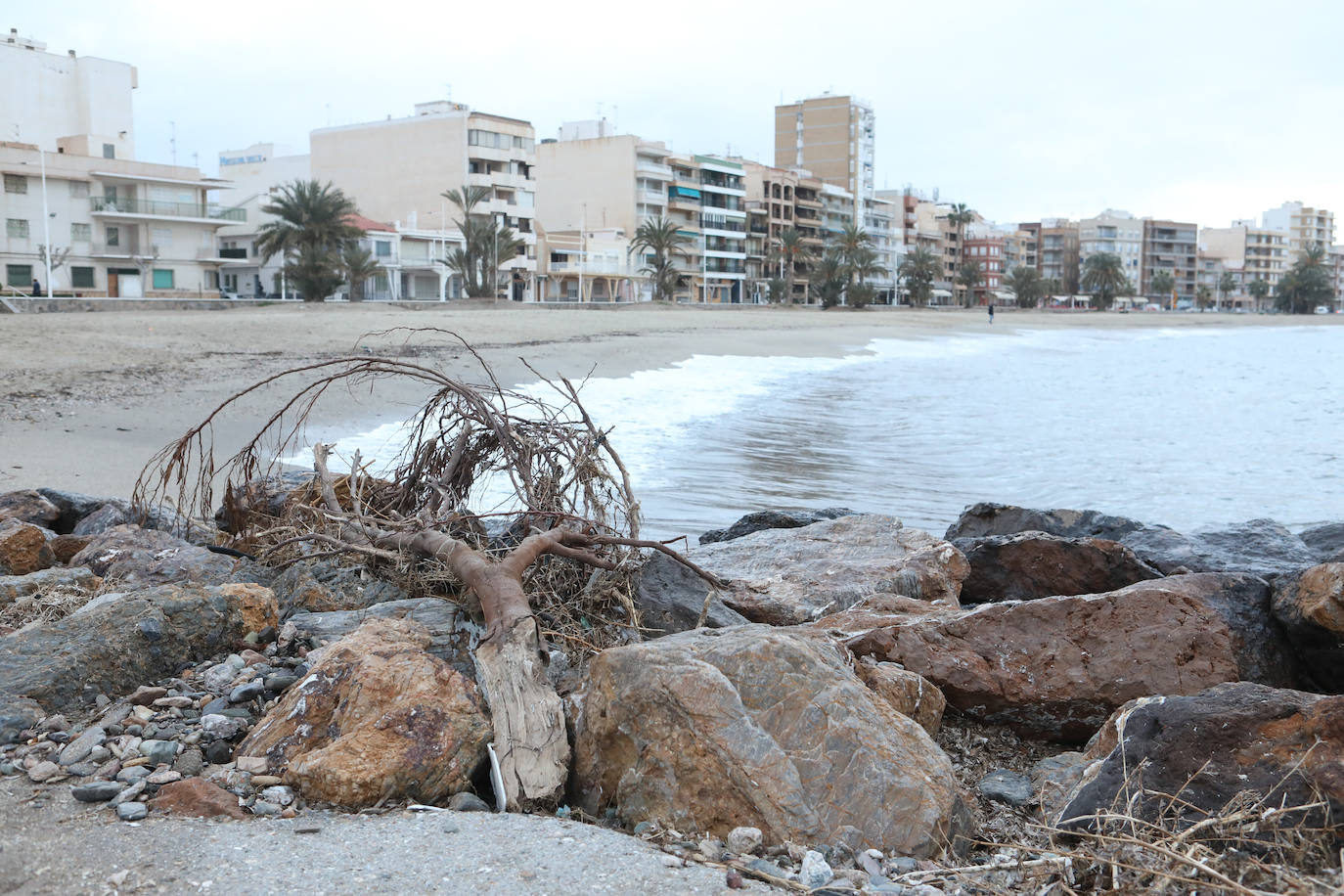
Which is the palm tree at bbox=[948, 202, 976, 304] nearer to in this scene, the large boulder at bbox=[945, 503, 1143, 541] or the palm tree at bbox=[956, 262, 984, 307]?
the palm tree at bbox=[956, 262, 984, 307]

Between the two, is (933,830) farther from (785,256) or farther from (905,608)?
(785,256)

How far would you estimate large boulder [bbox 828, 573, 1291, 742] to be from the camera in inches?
167

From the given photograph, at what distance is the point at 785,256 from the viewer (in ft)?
321

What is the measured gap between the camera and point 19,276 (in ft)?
159

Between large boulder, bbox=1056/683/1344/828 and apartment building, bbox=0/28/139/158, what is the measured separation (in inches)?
2434

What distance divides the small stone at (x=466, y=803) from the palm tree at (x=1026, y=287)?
123 meters

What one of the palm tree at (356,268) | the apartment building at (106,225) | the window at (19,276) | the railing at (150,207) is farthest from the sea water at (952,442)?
the railing at (150,207)

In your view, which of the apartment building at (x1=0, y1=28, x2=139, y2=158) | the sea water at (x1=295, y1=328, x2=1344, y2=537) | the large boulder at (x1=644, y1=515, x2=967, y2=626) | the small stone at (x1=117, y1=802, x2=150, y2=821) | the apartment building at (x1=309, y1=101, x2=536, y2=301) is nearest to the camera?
the small stone at (x1=117, y1=802, x2=150, y2=821)

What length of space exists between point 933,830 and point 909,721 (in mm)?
428

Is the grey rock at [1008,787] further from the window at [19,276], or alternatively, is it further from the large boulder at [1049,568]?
the window at [19,276]

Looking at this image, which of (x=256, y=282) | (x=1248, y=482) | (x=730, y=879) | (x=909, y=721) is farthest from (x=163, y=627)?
(x=256, y=282)

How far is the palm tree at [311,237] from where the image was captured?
49031mm

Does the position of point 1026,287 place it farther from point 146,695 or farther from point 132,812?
point 132,812

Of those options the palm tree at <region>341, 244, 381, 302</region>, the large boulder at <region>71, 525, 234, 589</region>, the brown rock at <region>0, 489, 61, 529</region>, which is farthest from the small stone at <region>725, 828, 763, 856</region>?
the palm tree at <region>341, 244, 381, 302</region>
